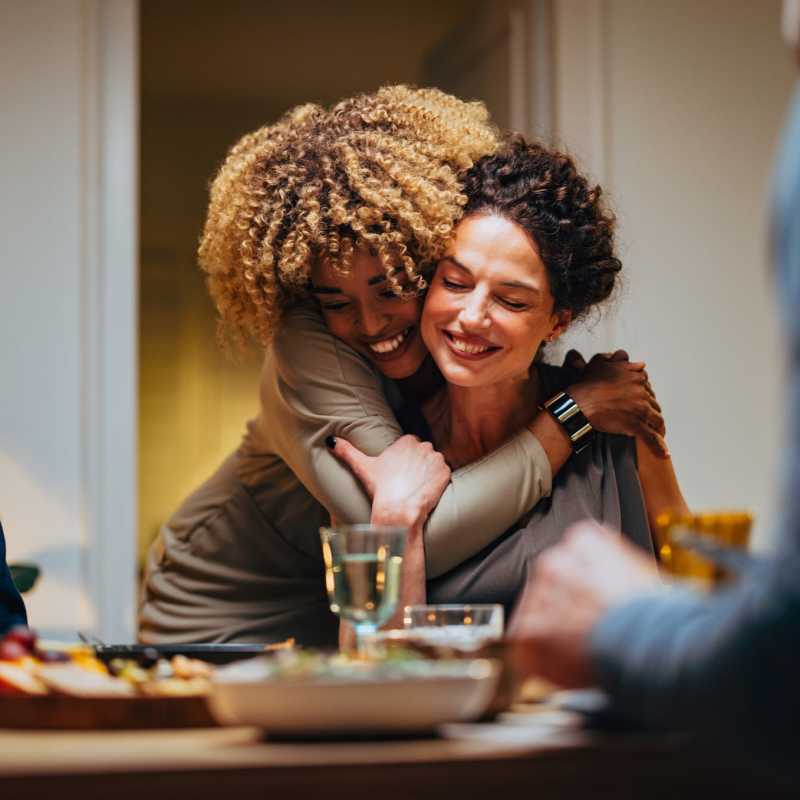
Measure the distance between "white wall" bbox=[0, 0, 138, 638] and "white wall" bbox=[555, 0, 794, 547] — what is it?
1.36m

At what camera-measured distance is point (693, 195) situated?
436 centimetres

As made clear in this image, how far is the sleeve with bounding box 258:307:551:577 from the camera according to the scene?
2219mm

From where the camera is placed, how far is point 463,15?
5.91 metres

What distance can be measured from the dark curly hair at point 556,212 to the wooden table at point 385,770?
1328 millimetres

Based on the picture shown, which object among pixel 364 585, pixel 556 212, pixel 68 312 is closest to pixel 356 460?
pixel 556 212

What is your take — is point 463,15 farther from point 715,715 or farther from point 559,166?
point 715,715

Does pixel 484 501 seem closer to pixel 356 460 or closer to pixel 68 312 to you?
pixel 356 460

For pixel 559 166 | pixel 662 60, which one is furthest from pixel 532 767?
pixel 662 60

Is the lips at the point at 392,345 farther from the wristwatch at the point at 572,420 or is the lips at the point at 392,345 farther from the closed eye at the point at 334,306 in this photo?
the wristwatch at the point at 572,420

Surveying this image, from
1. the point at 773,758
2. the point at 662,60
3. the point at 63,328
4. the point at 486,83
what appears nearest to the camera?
the point at 773,758

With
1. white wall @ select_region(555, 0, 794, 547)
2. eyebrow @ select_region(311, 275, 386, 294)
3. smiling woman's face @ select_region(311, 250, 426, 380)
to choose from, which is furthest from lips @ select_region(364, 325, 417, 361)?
white wall @ select_region(555, 0, 794, 547)

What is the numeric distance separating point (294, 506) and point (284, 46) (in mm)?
4061

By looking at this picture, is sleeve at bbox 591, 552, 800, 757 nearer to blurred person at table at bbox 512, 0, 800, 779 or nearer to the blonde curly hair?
blurred person at table at bbox 512, 0, 800, 779

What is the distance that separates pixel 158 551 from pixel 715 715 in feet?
7.31
